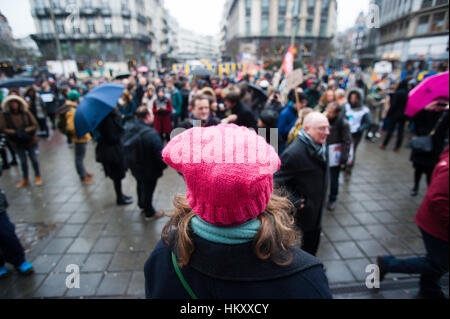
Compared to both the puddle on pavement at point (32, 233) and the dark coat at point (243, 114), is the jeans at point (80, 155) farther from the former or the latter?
the dark coat at point (243, 114)

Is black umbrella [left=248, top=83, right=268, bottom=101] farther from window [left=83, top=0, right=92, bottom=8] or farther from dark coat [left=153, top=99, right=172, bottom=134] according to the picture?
window [left=83, top=0, right=92, bottom=8]

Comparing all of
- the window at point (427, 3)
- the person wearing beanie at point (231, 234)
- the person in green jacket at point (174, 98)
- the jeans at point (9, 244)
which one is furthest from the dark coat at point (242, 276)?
the person in green jacket at point (174, 98)

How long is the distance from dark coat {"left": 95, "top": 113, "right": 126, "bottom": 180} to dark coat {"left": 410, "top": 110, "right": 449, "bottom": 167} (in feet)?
17.1

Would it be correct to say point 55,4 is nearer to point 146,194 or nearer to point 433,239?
point 146,194

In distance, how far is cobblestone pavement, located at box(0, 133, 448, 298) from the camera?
2.80 m

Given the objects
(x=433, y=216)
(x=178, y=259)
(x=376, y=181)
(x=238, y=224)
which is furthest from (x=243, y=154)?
(x=376, y=181)

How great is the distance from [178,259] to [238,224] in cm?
28

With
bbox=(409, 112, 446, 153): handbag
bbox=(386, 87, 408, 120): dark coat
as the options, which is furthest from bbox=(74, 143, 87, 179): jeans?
bbox=(386, 87, 408, 120): dark coat

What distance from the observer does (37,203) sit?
4664mm

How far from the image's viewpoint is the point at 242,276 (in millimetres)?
890

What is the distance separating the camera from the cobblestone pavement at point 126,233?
2801mm

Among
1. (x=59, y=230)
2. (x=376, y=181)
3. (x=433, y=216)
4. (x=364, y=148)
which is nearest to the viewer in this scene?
(x=433, y=216)

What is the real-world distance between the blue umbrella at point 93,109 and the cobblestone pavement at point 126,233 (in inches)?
61.4
